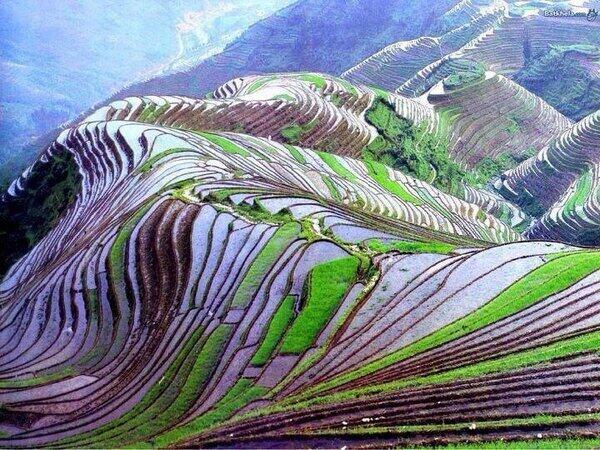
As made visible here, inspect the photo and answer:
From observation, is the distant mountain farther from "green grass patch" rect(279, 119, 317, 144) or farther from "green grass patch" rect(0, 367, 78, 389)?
"green grass patch" rect(0, 367, 78, 389)

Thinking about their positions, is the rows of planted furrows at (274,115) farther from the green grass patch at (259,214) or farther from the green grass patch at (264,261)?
the green grass patch at (264,261)

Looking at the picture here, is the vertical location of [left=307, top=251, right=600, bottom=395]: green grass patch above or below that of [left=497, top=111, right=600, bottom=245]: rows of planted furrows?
above

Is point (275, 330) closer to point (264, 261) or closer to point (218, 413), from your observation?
point (218, 413)

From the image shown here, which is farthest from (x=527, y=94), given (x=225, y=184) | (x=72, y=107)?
(x=72, y=107)

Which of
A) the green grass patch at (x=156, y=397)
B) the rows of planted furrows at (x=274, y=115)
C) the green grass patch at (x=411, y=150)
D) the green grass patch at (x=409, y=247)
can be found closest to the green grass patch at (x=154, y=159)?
the rows of planted furrows at (x=274, y=115)

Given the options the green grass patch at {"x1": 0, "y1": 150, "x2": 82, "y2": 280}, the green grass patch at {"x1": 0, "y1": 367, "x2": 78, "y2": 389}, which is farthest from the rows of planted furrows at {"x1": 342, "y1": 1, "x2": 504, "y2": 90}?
the green grass patch at {"x1": 0, "y1": 367, "x2": 78, "y2": 389}
